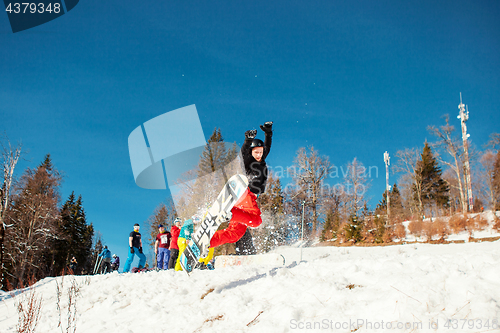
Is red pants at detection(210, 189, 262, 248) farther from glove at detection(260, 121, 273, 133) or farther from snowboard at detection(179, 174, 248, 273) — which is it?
glove at detection(260, 121, 273, 133)

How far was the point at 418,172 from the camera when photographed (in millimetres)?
31938

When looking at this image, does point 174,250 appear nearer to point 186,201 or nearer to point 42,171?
point 186,201

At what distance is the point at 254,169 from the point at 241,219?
3.02 feet

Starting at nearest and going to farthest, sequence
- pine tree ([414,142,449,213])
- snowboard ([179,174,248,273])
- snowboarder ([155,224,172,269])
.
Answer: snowboard ([179,174,248,273]) < snowboarder ([155,224,172,269]) < pine tree ([414,142,449,213])

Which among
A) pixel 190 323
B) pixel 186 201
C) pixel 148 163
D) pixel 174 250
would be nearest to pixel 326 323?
pixel 190 323

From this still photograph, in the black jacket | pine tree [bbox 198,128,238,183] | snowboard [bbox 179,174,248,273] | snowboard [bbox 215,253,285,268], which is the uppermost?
pine tree [bbox 198,128,238,183]

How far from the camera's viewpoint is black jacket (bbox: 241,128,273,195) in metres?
5.38

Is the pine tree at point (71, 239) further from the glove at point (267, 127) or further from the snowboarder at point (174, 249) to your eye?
the glove at point (267, 127)

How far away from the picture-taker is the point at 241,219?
5305 mm

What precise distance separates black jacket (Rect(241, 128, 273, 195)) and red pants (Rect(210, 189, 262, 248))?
0.16m

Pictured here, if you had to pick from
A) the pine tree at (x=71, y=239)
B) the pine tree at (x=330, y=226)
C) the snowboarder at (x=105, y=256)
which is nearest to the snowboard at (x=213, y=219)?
the snowboarder at (x=105, y=256)

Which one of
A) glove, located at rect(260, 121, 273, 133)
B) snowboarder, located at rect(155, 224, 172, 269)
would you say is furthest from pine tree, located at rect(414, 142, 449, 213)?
glove, located at rect(260, 121, 273, 133)

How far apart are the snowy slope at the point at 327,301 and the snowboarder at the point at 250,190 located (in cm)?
66

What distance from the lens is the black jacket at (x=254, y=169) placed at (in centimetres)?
538
